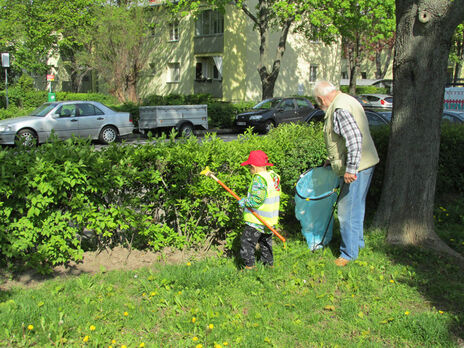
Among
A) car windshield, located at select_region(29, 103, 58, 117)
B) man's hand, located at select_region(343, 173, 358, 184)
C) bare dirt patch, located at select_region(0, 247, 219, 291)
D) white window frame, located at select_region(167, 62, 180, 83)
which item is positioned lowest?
bare dirt patch, located at select_region(0, 247, 219, 291)

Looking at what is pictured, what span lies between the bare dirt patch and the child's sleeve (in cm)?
113

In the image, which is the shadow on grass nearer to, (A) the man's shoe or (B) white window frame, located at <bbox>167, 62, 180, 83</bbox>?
(A) the man's shoe

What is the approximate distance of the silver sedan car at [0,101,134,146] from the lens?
14.6 m

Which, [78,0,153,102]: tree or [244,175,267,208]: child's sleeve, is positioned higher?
[78,0,153,102]: tree

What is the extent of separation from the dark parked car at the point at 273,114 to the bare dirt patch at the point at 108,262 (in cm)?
1432

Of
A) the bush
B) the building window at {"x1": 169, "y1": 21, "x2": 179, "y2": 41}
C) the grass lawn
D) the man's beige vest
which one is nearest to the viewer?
the grass lawn

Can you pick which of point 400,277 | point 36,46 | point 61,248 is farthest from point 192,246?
point 36,46

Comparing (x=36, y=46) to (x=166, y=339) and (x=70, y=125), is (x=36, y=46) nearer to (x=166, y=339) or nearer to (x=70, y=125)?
(x=70, y=125)

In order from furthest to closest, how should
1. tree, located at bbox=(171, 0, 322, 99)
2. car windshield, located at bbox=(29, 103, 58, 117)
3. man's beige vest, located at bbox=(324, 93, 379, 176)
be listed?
tree, located at bbox=(171, 0, 322, 99)
car windshield, located at bbox=(29, 103, 58, 117)
man's beige vest, located at bbox=(324, 93, 379, 176)

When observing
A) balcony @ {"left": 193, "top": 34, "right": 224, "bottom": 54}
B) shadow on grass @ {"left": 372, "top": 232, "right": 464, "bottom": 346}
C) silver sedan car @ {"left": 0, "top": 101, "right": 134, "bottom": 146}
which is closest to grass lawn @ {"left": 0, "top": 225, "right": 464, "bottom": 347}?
shadow on grass @ {"left": 372, "top": 232, "right": 464, "bottom": 346}

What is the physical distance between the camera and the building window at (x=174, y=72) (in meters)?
35.3

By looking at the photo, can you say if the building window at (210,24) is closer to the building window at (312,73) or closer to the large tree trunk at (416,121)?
the building window at (312,73)

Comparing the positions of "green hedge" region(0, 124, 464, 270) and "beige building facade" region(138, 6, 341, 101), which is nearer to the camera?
"green hedge" region(0, 124, 464, 270)

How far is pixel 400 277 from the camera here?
14.7ft
